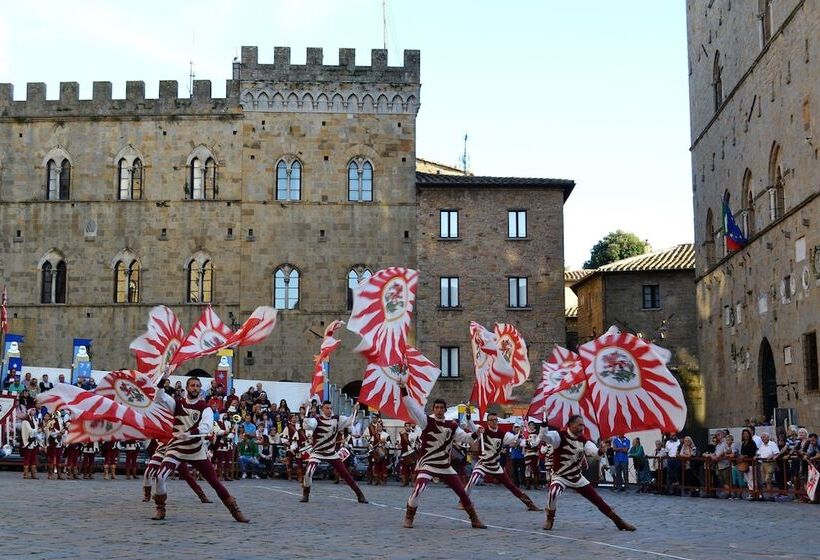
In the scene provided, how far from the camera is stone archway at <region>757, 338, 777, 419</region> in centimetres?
3909

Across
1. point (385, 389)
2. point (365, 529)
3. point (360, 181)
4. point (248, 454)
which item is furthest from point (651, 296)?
point (365, 529)

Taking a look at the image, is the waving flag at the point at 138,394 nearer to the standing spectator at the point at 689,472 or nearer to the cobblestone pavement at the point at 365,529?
the cobblestone pavement at the point at 365,529

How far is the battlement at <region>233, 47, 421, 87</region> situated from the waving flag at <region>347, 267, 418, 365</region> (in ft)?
112

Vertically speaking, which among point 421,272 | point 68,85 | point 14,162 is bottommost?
point 421,272

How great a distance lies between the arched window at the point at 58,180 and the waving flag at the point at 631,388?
39.8m

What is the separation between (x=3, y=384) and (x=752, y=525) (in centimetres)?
2792

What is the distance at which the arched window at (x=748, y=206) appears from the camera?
4041 cm

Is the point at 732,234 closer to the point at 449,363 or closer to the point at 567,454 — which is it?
the point at 449,363

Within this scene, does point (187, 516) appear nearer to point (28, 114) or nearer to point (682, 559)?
point (682, 559)

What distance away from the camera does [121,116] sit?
52906mm

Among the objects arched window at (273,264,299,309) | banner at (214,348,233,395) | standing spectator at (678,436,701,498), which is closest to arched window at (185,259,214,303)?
arched window at (273,264,299,309)

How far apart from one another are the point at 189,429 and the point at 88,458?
15835 mm

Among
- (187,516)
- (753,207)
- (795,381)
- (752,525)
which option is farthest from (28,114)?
(752,525)

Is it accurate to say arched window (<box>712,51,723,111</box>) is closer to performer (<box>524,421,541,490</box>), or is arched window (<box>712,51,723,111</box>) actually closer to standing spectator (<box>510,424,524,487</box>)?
standing spectator (<box>510,424,524,487</box>)
